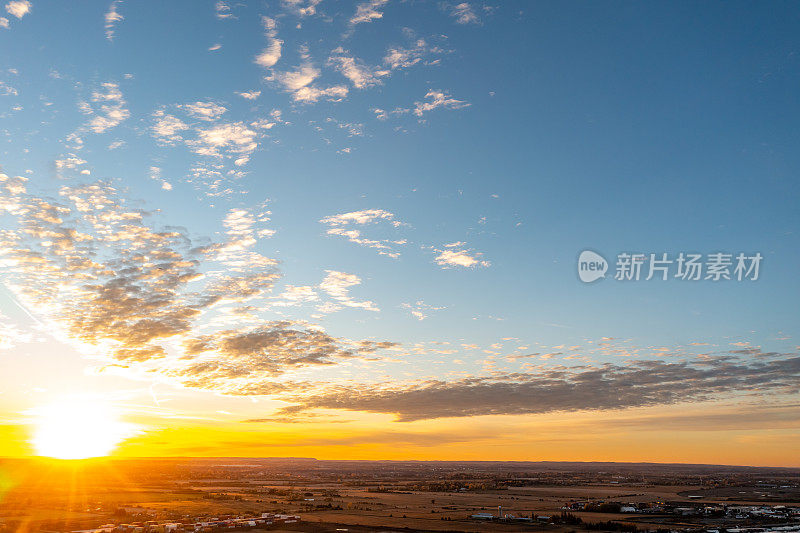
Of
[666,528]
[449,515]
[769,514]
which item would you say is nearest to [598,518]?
[666,528]

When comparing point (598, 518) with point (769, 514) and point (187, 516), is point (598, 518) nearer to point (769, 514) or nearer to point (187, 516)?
point (769, 514)

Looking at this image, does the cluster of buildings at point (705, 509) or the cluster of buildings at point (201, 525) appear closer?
the cluster of buildings at point (201, 525)

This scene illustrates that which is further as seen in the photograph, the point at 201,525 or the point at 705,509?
the point at 705,509

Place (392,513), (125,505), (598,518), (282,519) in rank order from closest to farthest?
(282,519) < (598,518) < (392,513) < (125,505)

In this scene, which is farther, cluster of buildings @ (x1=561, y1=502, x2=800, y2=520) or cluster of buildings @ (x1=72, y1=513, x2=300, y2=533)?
cluster of buildings @ (x1=561, y1=502, x2=800, y2=520)

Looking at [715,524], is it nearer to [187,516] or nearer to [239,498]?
[187,516]

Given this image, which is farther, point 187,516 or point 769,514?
point 769,514

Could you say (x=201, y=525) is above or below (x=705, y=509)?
above

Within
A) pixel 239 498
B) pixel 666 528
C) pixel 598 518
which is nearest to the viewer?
pixel 666 528
